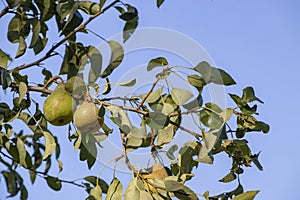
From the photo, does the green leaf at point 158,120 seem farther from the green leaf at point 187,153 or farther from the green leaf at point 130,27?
the green leaf at point 130,27

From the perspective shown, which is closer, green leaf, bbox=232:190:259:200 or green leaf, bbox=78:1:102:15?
green leaf, bbox=232:190:259:200

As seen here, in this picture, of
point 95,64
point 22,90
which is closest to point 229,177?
point 95,64

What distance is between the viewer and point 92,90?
125 centimetres

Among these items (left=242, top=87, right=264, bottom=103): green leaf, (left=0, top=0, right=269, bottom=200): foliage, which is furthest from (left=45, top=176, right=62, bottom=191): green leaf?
(left=242, top=87, right=264, bottom=103): green leaf

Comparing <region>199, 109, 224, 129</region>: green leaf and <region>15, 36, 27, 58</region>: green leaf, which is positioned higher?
<region>15, 36, 27, 58</region>: green leaf

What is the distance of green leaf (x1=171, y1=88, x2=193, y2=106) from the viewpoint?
1.21 metres

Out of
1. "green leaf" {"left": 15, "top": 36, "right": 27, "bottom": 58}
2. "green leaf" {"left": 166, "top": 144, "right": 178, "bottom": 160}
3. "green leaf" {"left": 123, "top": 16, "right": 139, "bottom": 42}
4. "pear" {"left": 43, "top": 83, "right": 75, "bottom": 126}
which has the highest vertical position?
"green leaf" {"left": 123, "top": 16, "right": 139, "bottom": 42}

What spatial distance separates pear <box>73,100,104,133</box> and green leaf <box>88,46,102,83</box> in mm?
56

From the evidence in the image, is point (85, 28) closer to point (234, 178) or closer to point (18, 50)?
point (18, 50)

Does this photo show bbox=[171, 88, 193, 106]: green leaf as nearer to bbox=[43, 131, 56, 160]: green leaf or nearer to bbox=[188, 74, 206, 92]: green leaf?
bbox=[188, 74, 206, 92]: green leaf

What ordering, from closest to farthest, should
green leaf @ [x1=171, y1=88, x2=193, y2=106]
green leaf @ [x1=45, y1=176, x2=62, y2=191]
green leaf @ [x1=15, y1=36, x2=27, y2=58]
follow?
green leaf @ [x1=171, y1=88, x2=193, y2=106], green leaf @ [x1=15, y1=36, x2=27, y2=58], green leaf @ [x1=45, y1=176, x2=62, y2=191]

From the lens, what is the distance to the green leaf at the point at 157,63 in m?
1.25

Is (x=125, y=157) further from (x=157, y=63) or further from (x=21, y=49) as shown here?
(x=21, y=49)

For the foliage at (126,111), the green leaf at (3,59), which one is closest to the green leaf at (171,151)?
the foliage at (126,111)
